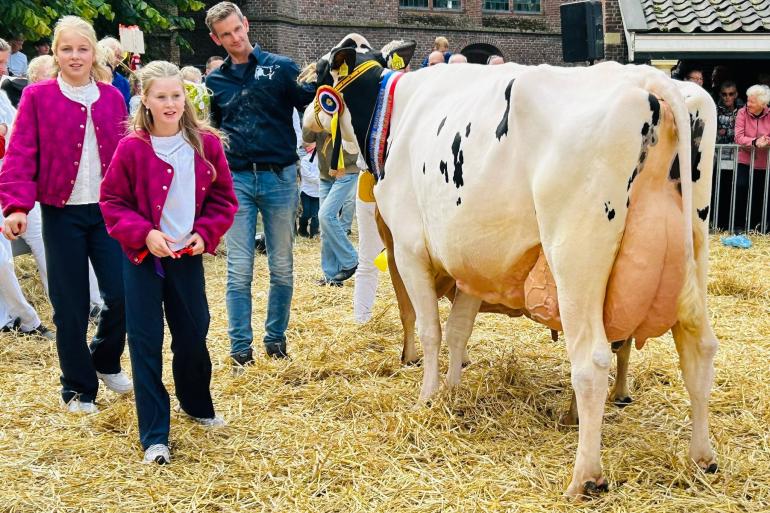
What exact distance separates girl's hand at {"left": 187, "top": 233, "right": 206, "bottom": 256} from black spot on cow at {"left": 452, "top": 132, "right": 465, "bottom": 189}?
1.26m

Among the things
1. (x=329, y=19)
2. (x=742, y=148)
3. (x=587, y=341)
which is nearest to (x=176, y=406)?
(x=587, y=341)

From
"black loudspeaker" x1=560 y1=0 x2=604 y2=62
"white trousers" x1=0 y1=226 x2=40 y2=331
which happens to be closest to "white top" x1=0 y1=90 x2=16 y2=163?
"white trousers" x1=0 y1=226 x2=40 y2=331

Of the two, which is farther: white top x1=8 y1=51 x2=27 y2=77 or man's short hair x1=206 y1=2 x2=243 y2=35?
white top x1=8 y1=51 x2=27 y2=77

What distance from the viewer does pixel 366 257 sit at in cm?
666

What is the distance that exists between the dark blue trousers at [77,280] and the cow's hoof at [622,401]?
286 centimetres

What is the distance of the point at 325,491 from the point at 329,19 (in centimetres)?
2766

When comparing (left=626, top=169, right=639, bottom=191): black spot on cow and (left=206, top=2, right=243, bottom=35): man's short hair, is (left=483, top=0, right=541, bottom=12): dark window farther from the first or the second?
(left=626, top=169, right=639, bottom=191): black spot on cow

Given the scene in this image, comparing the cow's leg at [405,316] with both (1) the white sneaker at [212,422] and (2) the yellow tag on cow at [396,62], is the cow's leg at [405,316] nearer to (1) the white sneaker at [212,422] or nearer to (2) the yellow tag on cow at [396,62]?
(2) the yellow tag on cow at [396,62]

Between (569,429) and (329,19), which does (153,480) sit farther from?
(329,19)

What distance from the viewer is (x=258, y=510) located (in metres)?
3.61

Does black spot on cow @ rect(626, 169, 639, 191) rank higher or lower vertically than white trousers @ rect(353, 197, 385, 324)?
higher

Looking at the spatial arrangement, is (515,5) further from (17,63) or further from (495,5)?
(17,63)

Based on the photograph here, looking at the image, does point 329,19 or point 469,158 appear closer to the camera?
point 469,158

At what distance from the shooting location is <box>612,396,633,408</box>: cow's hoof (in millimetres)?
4762
